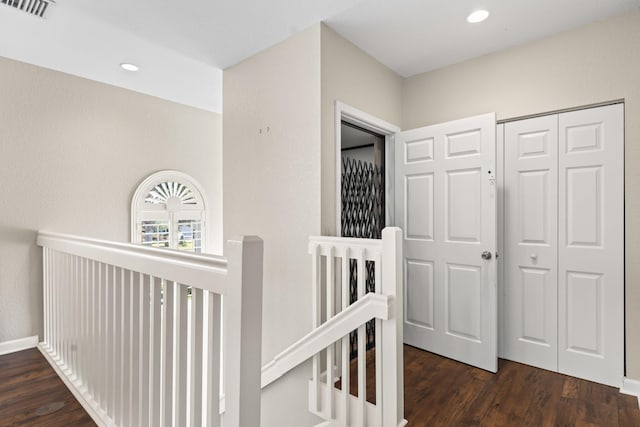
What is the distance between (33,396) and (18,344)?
111cm

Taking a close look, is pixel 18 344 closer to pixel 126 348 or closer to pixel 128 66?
pixel 126 348

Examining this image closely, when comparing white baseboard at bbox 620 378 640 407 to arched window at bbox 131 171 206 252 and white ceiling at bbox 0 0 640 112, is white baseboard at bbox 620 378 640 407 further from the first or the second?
arched window at bbox 131 171 206 252

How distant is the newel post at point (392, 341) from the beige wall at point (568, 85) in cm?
162

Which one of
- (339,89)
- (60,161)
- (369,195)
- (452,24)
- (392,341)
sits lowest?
(392,341)

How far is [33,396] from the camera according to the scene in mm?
1900

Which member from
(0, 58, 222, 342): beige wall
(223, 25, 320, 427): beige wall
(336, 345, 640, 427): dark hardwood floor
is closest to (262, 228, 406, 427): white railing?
(223, 25, 320, 427): beige wall

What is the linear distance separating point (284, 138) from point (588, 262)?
2.27 meters

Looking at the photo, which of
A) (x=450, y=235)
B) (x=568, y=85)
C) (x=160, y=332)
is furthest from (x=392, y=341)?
(x=568, y=85)

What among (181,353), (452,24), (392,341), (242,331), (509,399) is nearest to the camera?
(242,331)

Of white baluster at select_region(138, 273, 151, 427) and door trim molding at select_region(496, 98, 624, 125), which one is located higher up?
door trim molding at select_region(496, 98, 624, 125)

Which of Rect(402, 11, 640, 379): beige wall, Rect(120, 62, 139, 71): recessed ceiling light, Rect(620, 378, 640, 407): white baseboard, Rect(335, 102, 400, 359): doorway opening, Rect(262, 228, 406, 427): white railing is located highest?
Rect(120, 62, 139, 71): recessed ceiling light

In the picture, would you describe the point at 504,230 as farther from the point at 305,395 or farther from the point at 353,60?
the point at 305,395

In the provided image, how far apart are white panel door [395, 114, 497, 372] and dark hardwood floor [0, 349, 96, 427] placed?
2342 millimetres

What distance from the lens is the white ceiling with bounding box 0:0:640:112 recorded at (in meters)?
2.02
